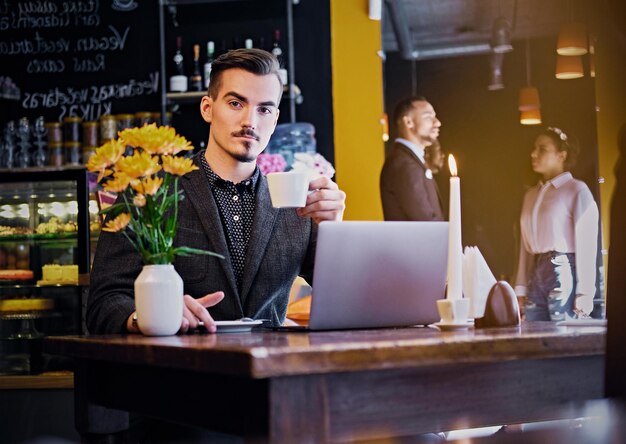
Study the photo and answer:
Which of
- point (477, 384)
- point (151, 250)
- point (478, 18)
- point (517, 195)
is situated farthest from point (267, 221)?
point (478, 18)

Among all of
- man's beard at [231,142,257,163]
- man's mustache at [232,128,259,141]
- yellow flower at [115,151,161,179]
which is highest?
man's mustache at [232,128,259,141]

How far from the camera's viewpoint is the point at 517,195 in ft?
16.1

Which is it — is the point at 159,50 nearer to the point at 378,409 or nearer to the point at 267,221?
the point at 267,221

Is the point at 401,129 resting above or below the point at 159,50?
below

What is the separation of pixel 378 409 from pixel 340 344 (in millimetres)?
105

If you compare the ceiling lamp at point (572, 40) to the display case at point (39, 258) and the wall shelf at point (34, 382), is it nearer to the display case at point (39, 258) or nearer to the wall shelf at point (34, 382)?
the display case at point (39, 258)

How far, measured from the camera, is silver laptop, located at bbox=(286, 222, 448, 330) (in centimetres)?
169

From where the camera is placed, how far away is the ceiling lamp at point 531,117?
4.88 m

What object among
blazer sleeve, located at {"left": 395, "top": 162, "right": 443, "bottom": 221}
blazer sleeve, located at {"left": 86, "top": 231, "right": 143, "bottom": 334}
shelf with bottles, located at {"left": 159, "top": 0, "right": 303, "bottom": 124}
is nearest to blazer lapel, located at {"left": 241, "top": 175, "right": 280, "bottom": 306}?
blazer sleeve, located at {"left": 86, "top": 231, "right": 143, "bottom": 334}

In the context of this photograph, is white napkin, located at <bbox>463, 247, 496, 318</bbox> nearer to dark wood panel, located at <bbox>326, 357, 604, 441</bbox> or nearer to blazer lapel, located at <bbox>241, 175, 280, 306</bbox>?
dark wood panel, located at <bbox>326, 357, 604, 441</bbox>

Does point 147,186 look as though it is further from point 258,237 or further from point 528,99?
point 528,99

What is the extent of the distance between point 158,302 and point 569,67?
148 inches

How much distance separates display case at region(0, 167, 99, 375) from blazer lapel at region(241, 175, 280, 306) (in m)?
2.66

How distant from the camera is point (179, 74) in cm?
544
